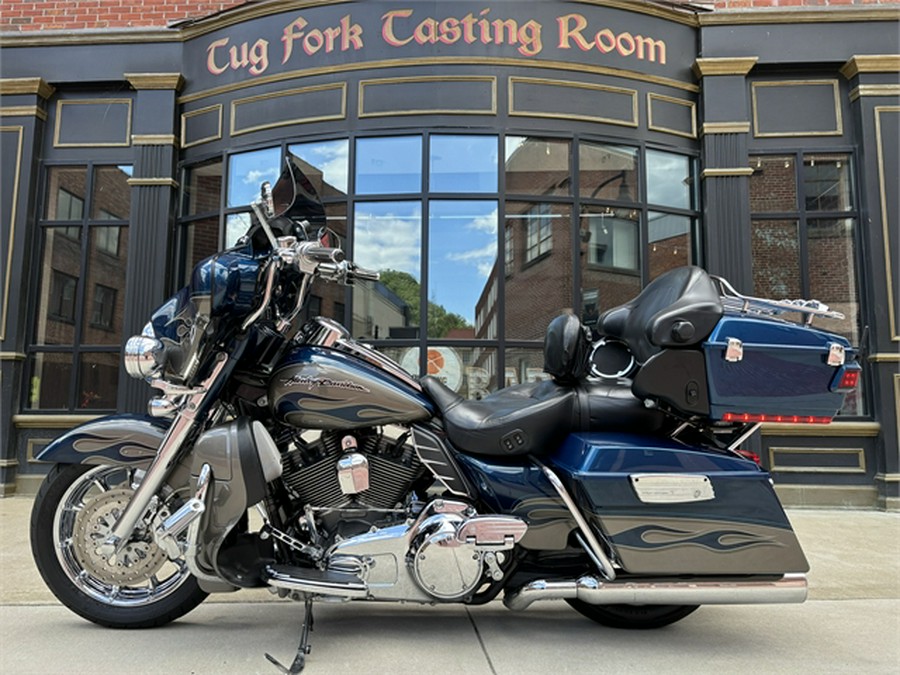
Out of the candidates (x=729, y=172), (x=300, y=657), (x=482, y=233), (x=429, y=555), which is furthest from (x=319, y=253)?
(x=729, y=172)

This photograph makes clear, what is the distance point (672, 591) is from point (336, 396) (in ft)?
4.42

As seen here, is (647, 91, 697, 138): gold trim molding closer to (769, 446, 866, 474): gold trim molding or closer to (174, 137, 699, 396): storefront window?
(174, 137, 699, 396): storefront window

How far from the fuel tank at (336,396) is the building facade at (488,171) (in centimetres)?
330

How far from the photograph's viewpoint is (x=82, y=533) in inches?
95.3

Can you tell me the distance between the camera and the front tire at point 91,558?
2406 millimetres

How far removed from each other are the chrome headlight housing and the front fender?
0.81ft

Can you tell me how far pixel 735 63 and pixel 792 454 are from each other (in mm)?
3640

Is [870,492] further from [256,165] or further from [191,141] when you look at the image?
[191,141]

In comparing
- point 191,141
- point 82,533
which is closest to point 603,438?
point 82,533

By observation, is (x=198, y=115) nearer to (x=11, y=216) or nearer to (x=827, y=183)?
(x=11, y=216)

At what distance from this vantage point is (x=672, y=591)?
6.97 ft

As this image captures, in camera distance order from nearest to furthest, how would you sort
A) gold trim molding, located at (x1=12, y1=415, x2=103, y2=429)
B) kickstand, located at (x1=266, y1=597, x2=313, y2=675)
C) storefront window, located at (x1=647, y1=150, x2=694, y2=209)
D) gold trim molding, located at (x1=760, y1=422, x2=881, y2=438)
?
1. kickstand, located at (x1=266, y1=597, x2=313, y2=675)
2. gold trim molding, located at (x1=760, y1=422, x2=881, y2=438)
3. gold trim molding, located at (x1=12, y1=415, x2=103, y2=429)
4. storefront window, located at (x1=647, y1=150, x2=694, y2=209)

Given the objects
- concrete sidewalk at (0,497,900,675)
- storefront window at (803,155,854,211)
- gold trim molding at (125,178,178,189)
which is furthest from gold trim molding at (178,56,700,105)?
concrete sidewalk at (0,497,900,675)

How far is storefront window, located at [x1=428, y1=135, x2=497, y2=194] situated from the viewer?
5.75 m
